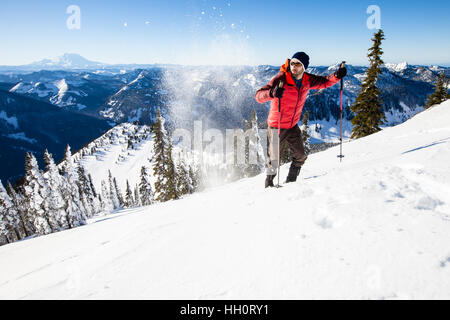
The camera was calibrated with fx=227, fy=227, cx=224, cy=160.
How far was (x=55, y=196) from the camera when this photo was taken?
31750 mm

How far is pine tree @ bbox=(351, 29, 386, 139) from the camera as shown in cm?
2400

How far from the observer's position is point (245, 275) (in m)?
2.21

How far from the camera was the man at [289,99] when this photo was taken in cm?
501

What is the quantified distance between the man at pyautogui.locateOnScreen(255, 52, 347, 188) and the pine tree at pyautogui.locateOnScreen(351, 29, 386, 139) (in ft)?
76.3

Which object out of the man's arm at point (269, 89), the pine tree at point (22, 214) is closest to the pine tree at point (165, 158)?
the man's arm at point (269, 89)

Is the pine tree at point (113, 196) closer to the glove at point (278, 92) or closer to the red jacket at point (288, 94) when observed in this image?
the red jacket at point (288, 94)

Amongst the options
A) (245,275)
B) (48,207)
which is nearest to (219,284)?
(245,275)

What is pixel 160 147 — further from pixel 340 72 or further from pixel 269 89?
pixel 340 72

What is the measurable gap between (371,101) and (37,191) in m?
43.3

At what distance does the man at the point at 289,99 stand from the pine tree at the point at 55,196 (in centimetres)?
3489

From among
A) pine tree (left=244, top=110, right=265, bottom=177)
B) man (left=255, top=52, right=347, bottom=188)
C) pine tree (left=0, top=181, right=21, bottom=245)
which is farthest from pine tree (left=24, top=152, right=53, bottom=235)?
man (left=255, top=52, right=347, bottom=188)
